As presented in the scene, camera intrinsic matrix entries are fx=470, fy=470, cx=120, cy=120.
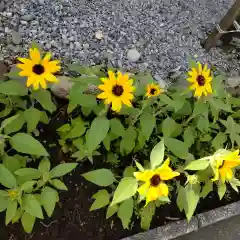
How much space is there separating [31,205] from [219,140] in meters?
0.87

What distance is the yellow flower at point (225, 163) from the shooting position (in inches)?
58.4

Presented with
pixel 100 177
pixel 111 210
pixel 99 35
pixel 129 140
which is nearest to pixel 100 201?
pixel 111 210

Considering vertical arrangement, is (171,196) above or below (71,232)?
above

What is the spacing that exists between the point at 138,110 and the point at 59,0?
78 cm

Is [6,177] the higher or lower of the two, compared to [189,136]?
lower

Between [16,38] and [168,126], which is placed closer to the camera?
[168,126]

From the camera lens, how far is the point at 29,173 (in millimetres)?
1713

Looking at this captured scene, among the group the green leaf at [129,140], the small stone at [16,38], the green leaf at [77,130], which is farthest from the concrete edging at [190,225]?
the small stone at [16,38]

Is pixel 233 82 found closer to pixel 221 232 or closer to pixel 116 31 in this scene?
pixel 116 31

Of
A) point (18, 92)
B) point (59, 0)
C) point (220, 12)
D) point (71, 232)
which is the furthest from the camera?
point (220, 12)

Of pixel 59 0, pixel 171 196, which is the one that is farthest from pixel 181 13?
pixel 171 196

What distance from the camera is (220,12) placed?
98.6 inches

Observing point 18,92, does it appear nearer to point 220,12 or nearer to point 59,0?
point 59,0

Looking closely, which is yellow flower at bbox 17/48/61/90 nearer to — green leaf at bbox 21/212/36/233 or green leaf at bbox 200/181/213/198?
green leaf at bbox 21/212/36/233
